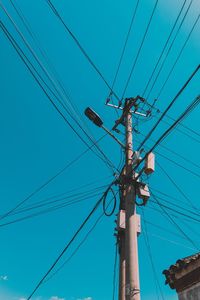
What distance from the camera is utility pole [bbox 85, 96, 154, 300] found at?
5395mm

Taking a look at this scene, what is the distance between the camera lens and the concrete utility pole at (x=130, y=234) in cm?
525

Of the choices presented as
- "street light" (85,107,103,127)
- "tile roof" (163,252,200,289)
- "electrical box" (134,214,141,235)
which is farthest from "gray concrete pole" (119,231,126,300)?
"street light" (85,107,103,127)

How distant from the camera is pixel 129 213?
249 inches

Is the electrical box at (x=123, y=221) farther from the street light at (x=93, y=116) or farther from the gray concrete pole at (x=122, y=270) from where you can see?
the street light at (x=93, y=116)

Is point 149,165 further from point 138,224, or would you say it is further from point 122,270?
point 122,270

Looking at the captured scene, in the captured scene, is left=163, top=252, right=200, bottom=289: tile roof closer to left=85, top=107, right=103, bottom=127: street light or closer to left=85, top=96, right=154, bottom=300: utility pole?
left=85, top=96, right=154, bottom=300: utility pole

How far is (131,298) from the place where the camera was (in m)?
5.18

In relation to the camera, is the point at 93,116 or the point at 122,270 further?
the point at 93,116

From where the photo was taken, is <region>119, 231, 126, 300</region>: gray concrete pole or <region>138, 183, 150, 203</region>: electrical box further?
<region>138, 183, 150, 203</region>: electrical box

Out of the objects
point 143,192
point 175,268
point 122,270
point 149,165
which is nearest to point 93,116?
point 149,165

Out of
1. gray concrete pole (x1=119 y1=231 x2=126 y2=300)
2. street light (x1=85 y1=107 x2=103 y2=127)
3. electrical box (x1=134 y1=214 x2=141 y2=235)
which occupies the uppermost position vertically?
street light (x1=85 y1=107 x2=103 y2=127)

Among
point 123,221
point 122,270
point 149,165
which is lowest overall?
point 122,270

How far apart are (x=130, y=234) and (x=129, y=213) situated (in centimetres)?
50

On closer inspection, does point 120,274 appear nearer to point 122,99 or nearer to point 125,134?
point 125,134
